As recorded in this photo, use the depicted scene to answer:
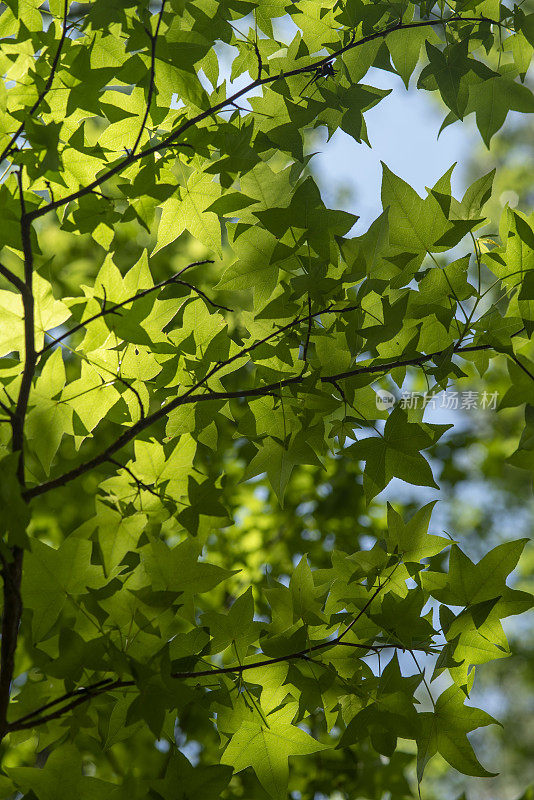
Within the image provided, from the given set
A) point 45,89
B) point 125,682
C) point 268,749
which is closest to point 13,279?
point 45,89

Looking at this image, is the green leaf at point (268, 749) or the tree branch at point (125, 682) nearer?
the tree branch at point (125, 682)

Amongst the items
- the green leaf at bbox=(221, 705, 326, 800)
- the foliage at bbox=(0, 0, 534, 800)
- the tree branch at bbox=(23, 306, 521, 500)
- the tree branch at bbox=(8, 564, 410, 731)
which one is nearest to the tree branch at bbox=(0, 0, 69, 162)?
the foliage at bbox=(0, 0, 534, 800)

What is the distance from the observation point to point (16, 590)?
610 mm

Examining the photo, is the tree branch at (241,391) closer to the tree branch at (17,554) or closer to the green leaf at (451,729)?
the tree branch at (17,554)

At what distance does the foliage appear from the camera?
0.63 meters

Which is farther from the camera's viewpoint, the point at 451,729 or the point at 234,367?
the point at 234,367

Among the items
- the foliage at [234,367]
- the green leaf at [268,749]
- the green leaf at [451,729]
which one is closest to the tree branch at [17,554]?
the foliage at [234,367]

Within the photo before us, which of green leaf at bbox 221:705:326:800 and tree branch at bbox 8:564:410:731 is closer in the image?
tree branch at bbox 8:564:410:731

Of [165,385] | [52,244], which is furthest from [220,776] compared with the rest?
[52,244]

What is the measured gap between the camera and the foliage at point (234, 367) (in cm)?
63

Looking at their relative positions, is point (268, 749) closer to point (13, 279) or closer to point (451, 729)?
point (451, 729)

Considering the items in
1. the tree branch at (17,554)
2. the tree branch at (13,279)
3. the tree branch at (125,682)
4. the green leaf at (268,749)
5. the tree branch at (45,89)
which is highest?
the tree branch at (45,89)

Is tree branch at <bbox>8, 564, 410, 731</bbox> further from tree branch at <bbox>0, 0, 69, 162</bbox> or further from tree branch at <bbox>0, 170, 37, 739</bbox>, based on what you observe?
tree branch at <bbox>0, 0, 69, 162</bbox>

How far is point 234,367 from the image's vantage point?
32.3 inches
